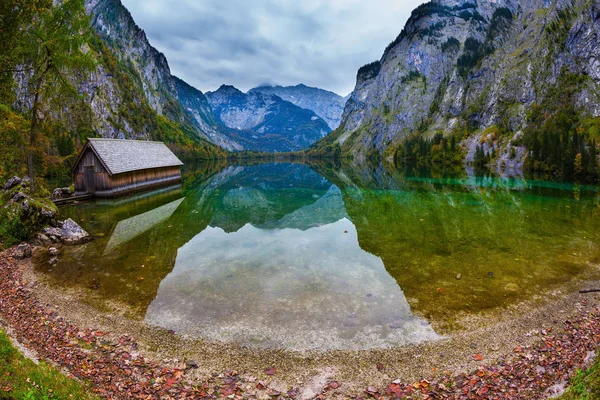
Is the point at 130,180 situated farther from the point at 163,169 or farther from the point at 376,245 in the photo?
the point at 376,245

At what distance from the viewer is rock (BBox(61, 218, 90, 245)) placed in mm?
19406

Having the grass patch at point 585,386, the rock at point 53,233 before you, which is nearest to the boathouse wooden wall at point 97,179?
the rock at point 53,233

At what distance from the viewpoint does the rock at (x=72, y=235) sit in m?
19.4

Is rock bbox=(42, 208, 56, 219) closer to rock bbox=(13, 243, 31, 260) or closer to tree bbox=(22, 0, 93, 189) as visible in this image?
rock bbox=(13, 243, 31, 260)

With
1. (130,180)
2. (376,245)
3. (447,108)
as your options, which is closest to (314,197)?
(376,245)

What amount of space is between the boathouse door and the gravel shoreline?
111 ft

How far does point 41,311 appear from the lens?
1076cm

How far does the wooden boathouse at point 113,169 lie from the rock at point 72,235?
2044 cm

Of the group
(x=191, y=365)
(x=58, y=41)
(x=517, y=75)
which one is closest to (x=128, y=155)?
(x=58, y=41)

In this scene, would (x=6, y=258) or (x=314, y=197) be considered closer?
(x=6, y=258)

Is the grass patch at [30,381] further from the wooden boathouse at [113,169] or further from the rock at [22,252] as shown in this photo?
the wooden boathouse at [113,169]

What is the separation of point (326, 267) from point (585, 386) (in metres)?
10.7

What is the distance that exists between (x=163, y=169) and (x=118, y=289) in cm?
4376

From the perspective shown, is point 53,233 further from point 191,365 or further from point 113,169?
point 113,169
